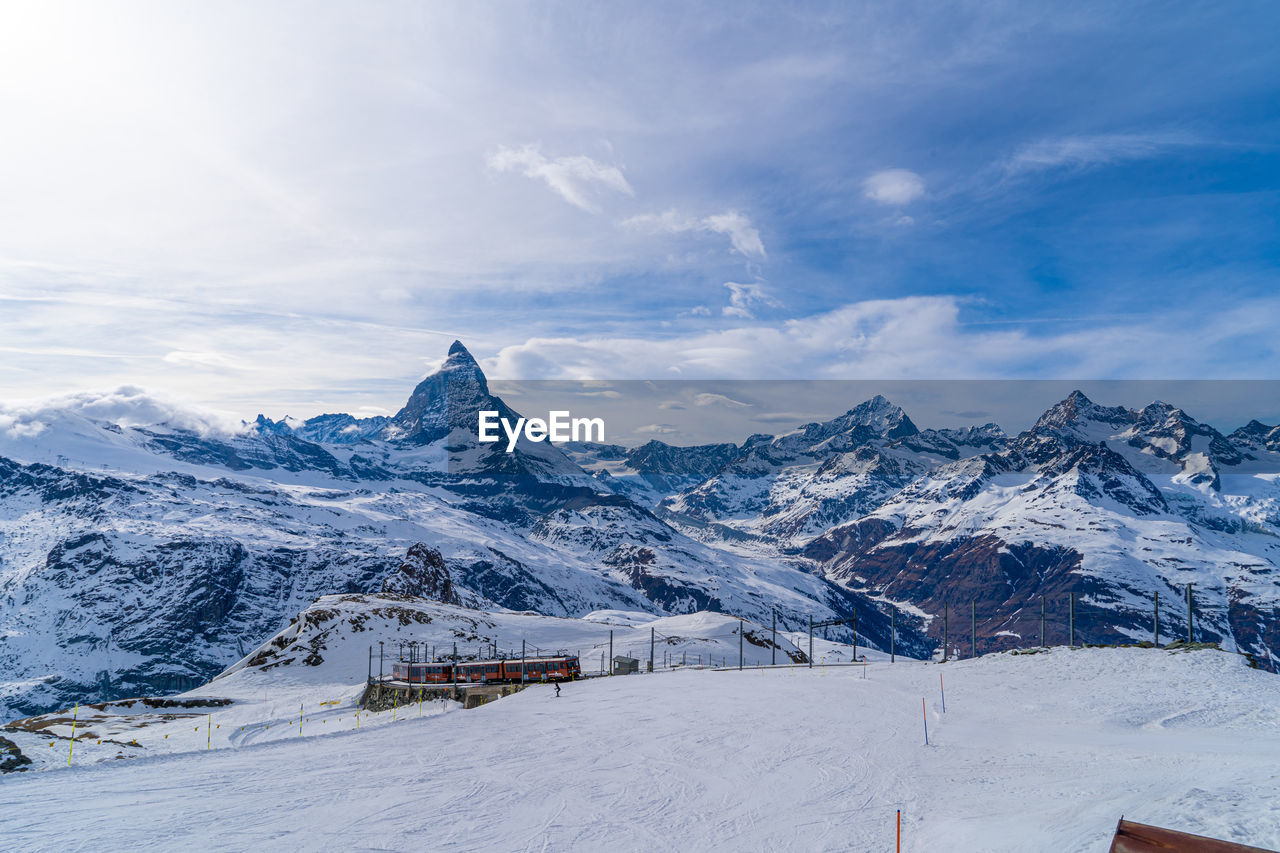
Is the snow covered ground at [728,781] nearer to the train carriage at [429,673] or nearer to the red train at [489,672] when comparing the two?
the red train at [489,672]

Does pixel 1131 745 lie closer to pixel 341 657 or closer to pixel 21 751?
pixel 21 751

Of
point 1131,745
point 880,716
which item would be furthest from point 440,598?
point 1131,745

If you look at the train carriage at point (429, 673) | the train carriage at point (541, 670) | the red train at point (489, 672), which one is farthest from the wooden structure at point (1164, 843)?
the train carriage at point (429, 673)

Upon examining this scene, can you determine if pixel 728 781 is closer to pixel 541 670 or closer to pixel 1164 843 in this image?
pixel 1164 843

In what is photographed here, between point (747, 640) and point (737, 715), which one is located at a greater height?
point (737, 715)

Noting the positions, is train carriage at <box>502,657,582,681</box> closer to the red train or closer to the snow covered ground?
the red train

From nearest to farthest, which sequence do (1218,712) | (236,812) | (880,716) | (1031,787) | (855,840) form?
1. (855,840)
2. (1031,787)
3. (236,812)
4. (1218,712)
5. (880,716)

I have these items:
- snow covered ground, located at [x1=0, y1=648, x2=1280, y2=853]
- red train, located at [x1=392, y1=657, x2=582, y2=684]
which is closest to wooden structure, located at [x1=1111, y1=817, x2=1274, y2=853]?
snow covered ground, located at [x1=0, y1=648, x2=1280, y2=853]
